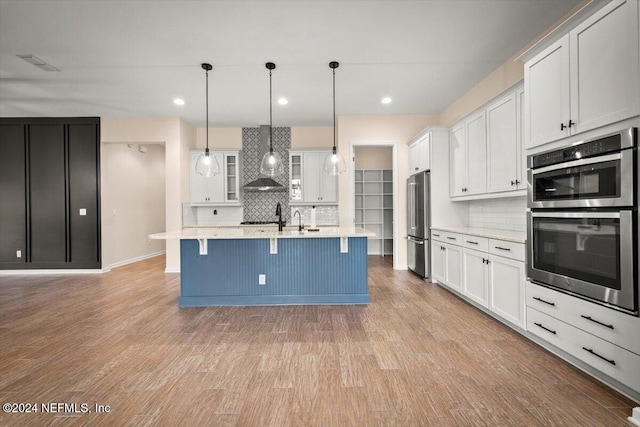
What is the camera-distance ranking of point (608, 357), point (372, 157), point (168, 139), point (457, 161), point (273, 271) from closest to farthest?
point (608, 357) < point (273, 271) < point (457, 161) < point (168, 139) < point (372, 157)

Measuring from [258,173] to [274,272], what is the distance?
11.3 feet

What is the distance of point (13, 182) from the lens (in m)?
5.95

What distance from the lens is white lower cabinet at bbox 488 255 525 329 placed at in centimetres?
276

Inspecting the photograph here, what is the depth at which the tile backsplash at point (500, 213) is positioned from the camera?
145 inches

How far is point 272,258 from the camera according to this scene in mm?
3867

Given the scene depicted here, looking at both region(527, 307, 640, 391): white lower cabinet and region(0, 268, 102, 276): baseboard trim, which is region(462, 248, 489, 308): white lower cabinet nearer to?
region(527, 307, 640, 391): white lower cabinet

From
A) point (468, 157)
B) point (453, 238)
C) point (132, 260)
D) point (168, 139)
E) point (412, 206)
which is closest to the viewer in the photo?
point (453, 238)

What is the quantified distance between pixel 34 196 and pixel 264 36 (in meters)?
5.73

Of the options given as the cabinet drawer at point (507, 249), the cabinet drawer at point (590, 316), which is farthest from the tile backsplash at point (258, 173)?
the cabinet drawer at point (590, 316)

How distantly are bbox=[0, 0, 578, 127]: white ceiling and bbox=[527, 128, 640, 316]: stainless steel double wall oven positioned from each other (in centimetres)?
164

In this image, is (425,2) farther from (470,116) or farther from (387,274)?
(387,274)

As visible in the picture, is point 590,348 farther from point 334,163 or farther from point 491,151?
point 334,163

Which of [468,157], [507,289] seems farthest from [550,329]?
[468,157]

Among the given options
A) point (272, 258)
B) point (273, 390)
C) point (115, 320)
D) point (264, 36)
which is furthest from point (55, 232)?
point (273, 390)
